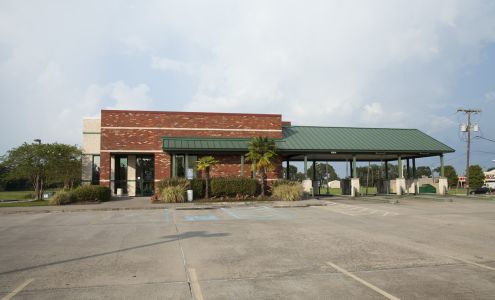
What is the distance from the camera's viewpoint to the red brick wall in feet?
105

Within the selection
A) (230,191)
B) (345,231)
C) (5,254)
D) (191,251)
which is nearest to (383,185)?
(230,191)

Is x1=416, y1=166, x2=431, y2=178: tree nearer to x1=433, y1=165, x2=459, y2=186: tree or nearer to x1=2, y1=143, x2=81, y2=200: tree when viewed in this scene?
x1=433, y1=165, x2=459, y2=186: tree

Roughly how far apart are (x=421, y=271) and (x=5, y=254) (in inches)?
380

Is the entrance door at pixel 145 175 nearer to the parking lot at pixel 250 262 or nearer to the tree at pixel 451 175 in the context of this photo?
the parking lot at pixel 250 262

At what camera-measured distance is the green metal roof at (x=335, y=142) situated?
30803 millimetres

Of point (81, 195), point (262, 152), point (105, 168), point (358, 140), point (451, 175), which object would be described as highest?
point (358, 140)

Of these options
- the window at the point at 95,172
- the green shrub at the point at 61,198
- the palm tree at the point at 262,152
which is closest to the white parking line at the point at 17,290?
the green shrub at the point at 61,198

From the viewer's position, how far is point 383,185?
40500 mm

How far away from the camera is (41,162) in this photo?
115 feet

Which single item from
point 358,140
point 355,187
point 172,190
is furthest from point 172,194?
point 358,140

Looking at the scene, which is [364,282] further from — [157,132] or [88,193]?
[157,132]

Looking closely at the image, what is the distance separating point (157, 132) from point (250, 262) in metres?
25.7

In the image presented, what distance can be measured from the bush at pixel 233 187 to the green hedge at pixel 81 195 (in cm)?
833

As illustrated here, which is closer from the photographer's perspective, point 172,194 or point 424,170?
point 172,194
